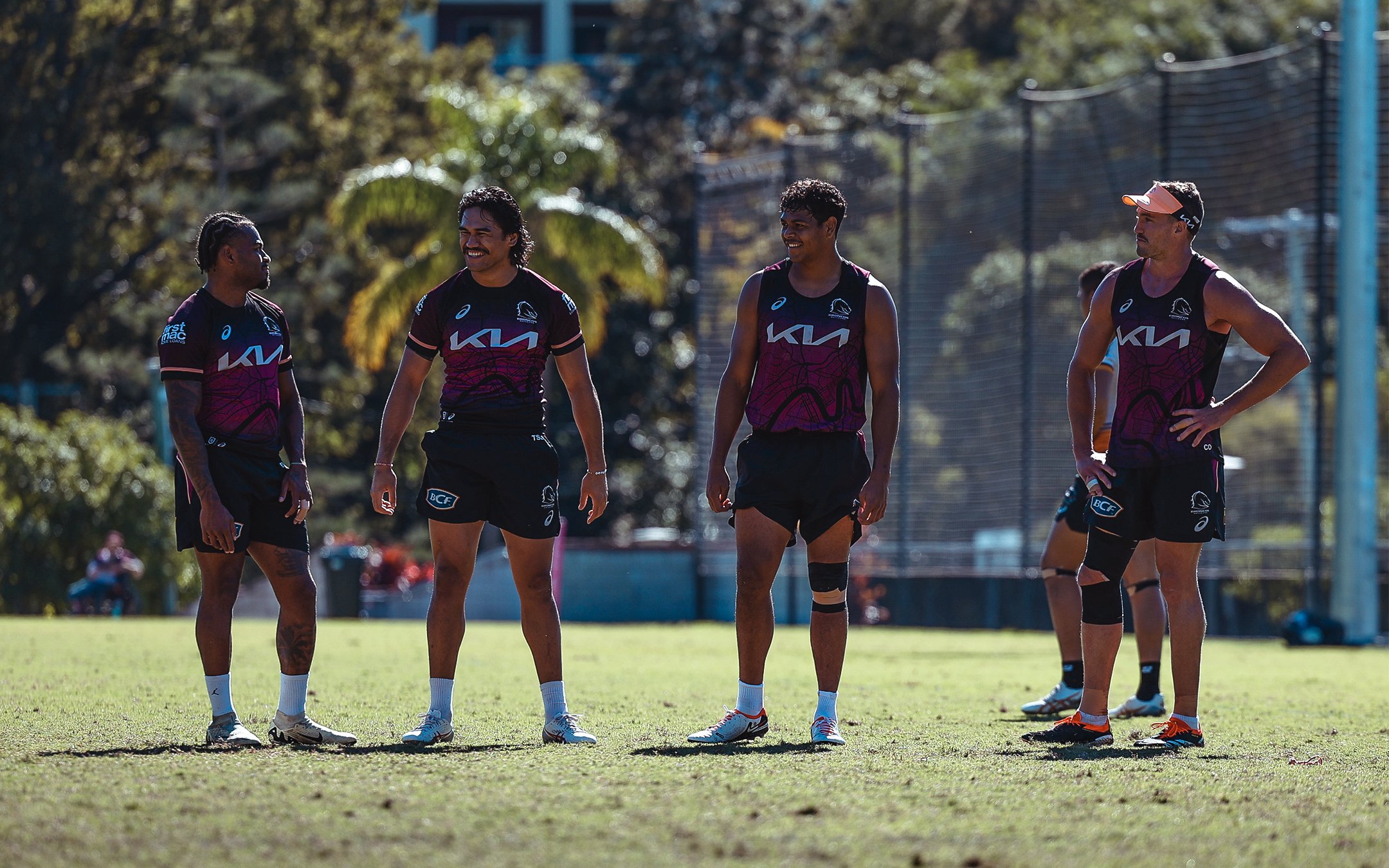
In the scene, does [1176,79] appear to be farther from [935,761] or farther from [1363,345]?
[935,761]

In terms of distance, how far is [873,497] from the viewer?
7.09m

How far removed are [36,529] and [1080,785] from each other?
2206cm

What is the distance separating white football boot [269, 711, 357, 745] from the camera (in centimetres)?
686

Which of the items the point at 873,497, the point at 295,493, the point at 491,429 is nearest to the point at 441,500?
the point at 491,429

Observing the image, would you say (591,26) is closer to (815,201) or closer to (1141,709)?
(1141,709)

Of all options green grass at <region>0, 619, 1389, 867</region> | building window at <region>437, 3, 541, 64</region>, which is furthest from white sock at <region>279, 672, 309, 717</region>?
building window at <region>437, 3, 541, 64</region>

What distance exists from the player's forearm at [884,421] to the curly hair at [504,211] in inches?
56.4

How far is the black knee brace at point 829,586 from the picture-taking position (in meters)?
7.21

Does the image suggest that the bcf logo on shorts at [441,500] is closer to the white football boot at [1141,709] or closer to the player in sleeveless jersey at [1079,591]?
the player in sleeveless jersey at [1079,591]

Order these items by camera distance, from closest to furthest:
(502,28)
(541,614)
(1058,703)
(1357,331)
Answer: (541,614)
(1058,703)
(1357,331)
(502,28)

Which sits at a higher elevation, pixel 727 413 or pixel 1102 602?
pixel 727 413

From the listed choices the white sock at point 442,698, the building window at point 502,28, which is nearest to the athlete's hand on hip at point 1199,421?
the white sock at point 442,698

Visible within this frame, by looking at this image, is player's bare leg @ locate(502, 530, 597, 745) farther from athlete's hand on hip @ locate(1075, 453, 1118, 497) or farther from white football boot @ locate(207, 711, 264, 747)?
athlete's hand on hip @ locate(1075, 453, 1118, 497)

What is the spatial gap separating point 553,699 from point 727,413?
1.27 metres
